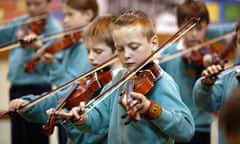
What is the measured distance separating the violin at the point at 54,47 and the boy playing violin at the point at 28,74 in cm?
11

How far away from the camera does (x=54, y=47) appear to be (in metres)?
2.94

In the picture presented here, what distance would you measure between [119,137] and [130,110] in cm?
27

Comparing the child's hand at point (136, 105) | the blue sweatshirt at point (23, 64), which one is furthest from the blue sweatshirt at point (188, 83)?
the child's hand at point (136, 105)

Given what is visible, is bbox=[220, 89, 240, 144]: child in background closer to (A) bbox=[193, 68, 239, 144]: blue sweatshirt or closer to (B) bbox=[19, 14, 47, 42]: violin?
(A) bbox=[193, 68, 239, 144]: blue sweatshirt

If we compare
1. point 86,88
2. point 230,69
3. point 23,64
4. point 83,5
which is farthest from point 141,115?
point 23,64

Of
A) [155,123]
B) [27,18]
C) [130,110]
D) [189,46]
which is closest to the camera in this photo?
[130,110]

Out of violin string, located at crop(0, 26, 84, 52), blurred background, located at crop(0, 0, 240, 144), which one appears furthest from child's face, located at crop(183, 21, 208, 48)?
blurred background, located at crop(0, 0, 240, 144)

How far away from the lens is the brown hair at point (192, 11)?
2.75m

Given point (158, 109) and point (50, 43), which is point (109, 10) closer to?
point (50, 43)

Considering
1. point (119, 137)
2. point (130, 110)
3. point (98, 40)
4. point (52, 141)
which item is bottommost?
point (52, 141)

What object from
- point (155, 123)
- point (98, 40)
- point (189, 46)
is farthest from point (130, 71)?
point (189, 46)

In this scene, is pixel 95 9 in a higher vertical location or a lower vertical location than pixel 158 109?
higher

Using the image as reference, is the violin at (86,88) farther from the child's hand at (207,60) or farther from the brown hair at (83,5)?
the brown hair at (83,5)

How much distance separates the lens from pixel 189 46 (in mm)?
2742
